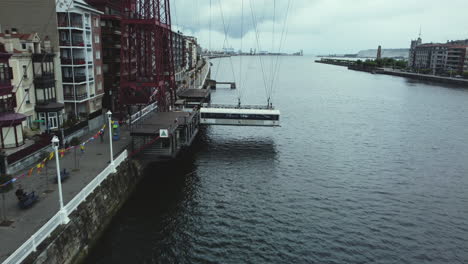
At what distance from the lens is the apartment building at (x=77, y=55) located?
2026 inches

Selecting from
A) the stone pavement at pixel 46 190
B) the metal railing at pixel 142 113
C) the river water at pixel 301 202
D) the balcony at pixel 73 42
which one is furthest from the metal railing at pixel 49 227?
the balcony at pixel 73 42

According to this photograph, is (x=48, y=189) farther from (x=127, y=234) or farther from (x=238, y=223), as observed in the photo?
(x=238, y=223)

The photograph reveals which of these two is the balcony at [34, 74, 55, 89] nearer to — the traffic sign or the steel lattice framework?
the steel lattice framework

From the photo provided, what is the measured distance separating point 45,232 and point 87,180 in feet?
30.1

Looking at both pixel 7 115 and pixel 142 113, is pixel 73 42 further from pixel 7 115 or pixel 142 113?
pixel 7 115

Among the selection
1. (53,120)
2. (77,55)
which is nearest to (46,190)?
(53,120)

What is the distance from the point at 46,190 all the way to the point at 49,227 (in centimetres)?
724

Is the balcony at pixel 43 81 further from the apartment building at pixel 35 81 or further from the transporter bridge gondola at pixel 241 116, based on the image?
the transporter bridge gondola at pixel 241 116

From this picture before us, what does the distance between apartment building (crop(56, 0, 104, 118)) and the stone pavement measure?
51.2 feet

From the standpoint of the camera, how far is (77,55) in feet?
178

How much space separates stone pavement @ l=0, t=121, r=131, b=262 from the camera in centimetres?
2048

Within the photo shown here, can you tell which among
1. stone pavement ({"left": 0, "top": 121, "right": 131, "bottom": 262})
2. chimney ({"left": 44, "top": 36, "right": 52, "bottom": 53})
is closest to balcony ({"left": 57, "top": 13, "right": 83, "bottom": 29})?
chimney ({"left": 44, "top": 36, "right": 52, "bottom": 53})

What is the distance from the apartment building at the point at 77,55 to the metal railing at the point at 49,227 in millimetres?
27805

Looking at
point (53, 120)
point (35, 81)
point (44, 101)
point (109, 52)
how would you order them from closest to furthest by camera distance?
1. point (35, 81)
2. point (44, 101)
3. point (53, 120)
4. point (109, 52)
